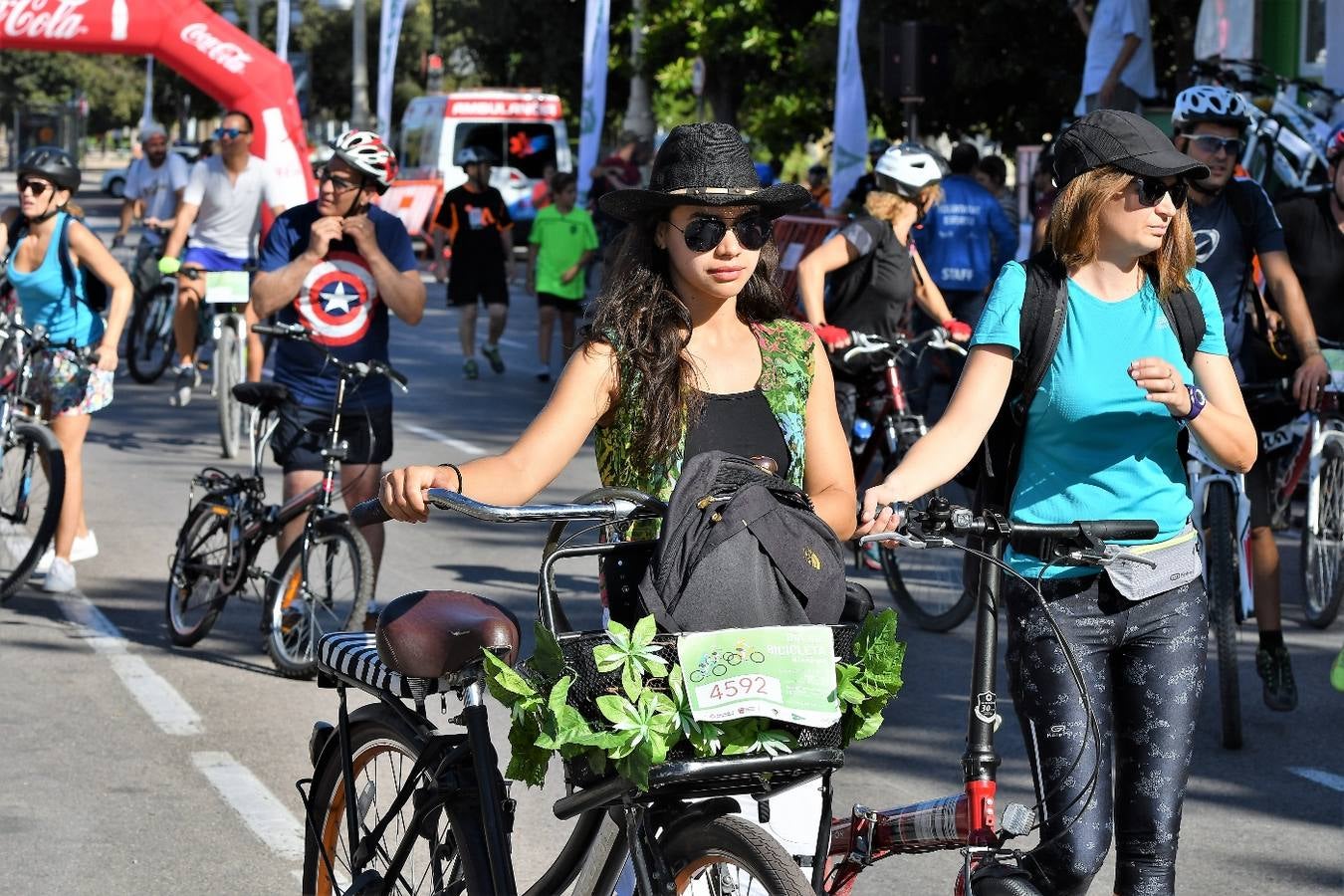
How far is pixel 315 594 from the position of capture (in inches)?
292

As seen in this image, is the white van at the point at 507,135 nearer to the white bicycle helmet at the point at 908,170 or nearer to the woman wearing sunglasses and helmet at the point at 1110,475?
the white bicycle helmet at the point at 908,170

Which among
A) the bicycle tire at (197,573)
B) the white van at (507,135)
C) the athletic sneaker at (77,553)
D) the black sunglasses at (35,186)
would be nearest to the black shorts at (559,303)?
the athletic sneaker at (77,553)

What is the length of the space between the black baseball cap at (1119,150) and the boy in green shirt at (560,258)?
13.3 m

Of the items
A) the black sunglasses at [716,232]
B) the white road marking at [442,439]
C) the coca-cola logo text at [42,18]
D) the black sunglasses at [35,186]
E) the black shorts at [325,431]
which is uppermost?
the coca-cola logo text at [42,18]

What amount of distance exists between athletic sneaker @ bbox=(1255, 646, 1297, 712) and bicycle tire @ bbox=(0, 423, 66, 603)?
16.2 ft

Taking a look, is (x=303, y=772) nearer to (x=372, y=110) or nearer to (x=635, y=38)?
(x=635, y=38)

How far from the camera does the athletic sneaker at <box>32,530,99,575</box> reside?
8.97m

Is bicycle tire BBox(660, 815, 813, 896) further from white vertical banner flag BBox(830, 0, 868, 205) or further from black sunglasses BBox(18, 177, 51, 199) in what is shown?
white vertical banner flag BBox(830, 0, 868, 205)

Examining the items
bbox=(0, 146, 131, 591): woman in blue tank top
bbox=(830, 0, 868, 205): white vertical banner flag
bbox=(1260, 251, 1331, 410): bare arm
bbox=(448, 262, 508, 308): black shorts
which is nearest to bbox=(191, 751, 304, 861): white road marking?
bbox=(0, 146, 131, 591): woman in blue tank top

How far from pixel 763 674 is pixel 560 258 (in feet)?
47.6

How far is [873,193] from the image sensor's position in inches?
364

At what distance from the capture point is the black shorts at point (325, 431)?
7508 mm

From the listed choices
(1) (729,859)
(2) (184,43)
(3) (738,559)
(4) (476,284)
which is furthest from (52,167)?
(2) (184,43)

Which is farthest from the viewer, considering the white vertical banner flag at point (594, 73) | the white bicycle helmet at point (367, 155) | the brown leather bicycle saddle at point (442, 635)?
the white vertical banner flag at point (594, 73)
